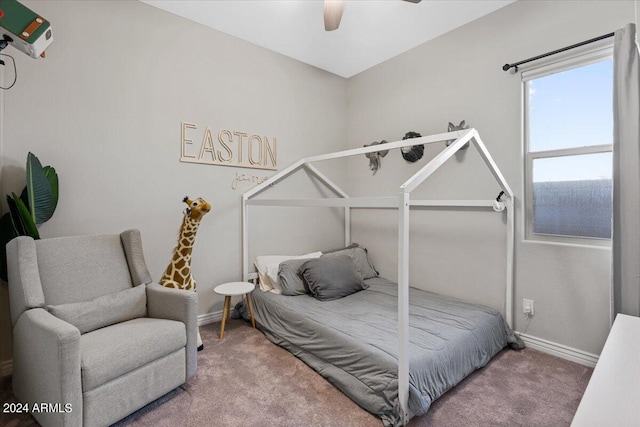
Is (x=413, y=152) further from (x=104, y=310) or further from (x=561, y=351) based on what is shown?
(x=104, y=310)

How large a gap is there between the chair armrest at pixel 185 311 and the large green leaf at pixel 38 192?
894 millimetres

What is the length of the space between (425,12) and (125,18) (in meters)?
2.44

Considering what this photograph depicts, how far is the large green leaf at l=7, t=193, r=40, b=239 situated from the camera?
1833 millimetres

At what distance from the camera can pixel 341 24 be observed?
2.79m

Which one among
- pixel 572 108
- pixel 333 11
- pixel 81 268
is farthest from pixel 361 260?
pixel 81 268

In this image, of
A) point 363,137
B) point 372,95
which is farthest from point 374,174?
point 372,95

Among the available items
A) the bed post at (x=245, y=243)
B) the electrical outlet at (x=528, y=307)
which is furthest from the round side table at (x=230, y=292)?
the electrical outlet at (x=528, y=307)

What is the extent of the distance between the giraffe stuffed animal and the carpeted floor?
589mm

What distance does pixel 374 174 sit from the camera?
370cm

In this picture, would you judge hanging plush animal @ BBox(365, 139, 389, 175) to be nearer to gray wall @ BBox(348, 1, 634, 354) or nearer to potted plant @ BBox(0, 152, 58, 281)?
gray wall @ BBox(348, 1, 634, 354)

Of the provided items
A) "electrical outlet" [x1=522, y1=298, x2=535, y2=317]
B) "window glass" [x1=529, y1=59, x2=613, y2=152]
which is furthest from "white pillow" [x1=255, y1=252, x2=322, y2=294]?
"window glass" [x1=529, y1=59, x2=613, y2=152]

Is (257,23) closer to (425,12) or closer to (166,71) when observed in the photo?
(166,71)

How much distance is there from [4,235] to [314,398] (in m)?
2.14

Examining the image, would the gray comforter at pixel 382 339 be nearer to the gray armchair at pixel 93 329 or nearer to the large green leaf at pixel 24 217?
the gray armchair at pixel 93 329
